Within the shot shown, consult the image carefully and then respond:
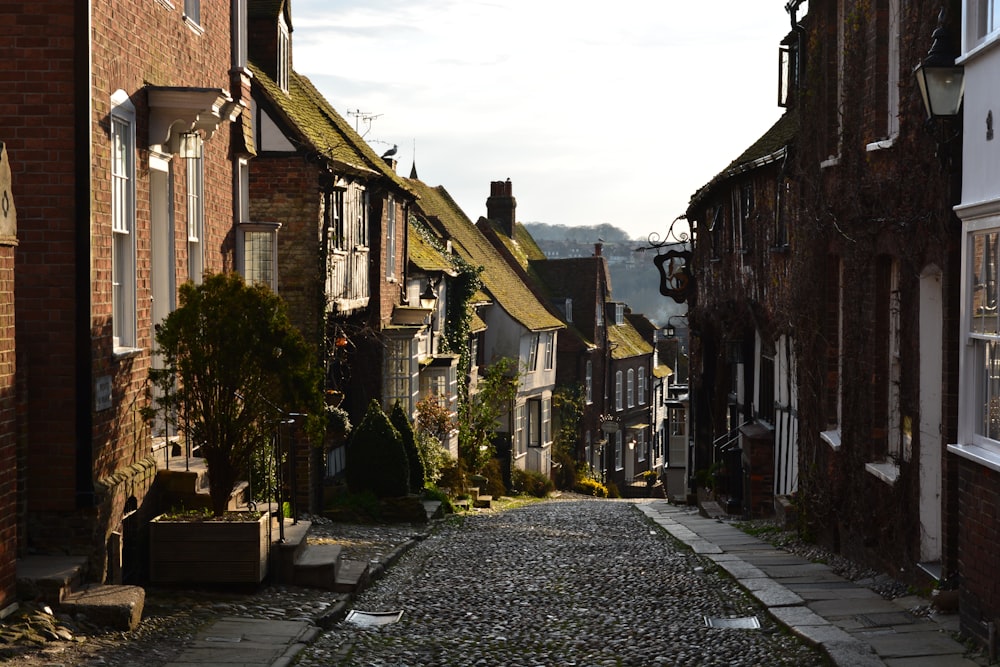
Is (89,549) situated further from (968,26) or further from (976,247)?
(968,26)

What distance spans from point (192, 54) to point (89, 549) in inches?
239

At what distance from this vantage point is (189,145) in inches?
476

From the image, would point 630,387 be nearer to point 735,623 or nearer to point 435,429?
point 435,429

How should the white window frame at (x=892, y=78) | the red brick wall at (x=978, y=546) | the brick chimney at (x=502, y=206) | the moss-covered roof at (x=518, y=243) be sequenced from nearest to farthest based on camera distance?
the red brick wall at (x=978, y=546) → the white window frame at (x=892, y=78) → the moss-covered roof at (x=518, y=243) → the brick chimney at (x=502, y=206)

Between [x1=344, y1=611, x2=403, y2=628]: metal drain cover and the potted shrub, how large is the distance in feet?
2.99

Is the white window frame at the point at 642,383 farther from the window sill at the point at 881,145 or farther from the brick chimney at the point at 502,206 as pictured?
the window sill at the point at 881,145

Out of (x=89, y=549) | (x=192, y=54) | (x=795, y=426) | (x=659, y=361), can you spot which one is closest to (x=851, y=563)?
(x=795, y=426)

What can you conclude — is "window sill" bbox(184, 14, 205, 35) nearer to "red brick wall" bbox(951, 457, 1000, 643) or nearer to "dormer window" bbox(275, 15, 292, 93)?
"dormer window" bbox(275, 15, 292, 93)

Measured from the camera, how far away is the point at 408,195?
87.1 ft

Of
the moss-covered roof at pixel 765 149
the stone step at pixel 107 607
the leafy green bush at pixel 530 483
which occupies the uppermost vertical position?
the moss-covered roof at pixel 765 149

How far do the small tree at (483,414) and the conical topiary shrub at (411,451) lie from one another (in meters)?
9.39

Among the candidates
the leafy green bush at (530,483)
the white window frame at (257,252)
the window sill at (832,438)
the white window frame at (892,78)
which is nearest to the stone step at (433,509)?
the white window frame at (257,252)

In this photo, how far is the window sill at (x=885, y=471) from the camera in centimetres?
1125

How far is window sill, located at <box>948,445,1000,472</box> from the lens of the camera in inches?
310
